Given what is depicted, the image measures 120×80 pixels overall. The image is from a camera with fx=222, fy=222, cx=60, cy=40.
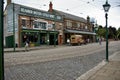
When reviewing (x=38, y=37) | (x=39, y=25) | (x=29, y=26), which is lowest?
(x=38, y=37)

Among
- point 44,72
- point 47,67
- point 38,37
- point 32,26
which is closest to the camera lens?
point 44,72

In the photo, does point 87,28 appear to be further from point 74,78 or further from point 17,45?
point 74,78

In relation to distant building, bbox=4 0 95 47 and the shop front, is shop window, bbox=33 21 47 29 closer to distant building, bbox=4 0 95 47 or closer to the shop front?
distant building, bbox=4 0 95 47

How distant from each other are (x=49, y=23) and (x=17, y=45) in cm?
1183

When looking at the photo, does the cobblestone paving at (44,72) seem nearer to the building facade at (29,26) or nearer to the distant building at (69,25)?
the building facade at (29,26)

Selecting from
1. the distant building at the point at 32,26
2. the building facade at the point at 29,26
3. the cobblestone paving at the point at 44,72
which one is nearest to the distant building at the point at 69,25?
the distant building at the point at 32,26

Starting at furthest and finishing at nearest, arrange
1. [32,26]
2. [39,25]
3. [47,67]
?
[39,25] → [32,26] → [47,67]

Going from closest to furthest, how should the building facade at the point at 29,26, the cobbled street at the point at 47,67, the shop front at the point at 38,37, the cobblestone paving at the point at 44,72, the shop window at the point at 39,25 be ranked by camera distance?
1. the cobblestone paving at the point at 44,72
2. the cobbled street at the point at 47,67
3. the building facade at the point at 29,26
4. the shop front at the point at 38,37
5. the shop window at the point at 39,25

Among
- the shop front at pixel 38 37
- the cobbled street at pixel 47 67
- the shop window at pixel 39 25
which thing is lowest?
the cobbled street at pixel 47 67

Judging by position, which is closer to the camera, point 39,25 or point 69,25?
point 39,25

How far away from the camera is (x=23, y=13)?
1681 inches

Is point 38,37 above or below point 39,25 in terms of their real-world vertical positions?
below

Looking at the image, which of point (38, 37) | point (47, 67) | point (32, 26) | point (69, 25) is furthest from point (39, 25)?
point (47, 67)

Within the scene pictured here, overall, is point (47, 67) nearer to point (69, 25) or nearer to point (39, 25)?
point (39, 25)
